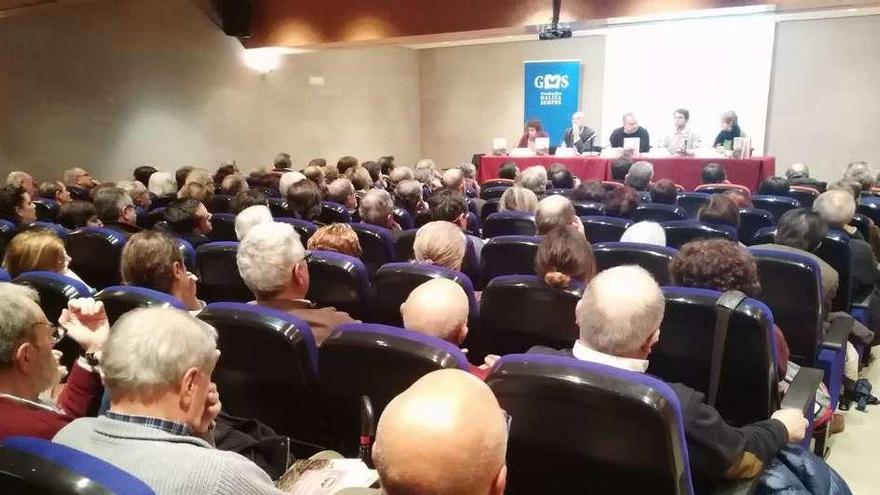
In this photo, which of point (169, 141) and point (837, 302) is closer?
point (837, 302)

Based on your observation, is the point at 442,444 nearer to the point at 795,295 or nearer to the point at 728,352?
the point at 728,352

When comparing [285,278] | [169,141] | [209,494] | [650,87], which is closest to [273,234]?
[285,278]

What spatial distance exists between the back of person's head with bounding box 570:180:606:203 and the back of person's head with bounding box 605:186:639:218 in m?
0.33

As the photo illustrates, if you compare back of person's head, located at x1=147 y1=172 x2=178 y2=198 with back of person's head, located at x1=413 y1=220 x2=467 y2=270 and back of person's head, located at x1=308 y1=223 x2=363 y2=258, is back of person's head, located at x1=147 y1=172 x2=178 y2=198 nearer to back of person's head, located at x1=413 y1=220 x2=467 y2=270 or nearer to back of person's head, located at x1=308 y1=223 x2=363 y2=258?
back of person's head, located at x1=308 y1=223 x2=363 y2=258

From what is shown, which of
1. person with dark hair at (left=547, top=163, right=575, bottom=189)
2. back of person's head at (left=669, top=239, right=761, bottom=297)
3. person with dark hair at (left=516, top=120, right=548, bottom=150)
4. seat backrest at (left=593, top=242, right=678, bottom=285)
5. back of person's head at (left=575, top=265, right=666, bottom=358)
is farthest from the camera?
person with dark hair at (left=516, top=120, right=548, bottom=150)

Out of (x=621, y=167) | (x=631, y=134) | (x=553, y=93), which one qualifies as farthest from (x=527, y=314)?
(x=553, y=93)

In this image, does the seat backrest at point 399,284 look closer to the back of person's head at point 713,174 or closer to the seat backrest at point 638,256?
the seat backrest at point 638,256

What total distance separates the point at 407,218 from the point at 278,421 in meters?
2.84

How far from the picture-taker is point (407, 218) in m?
4.84

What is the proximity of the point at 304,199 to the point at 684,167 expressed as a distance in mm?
5344

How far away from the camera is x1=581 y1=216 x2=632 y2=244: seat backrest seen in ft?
13.4

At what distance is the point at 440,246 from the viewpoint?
3047 mm

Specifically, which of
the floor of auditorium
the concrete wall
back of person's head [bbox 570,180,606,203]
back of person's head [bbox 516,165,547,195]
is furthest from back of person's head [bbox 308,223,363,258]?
the concrete wall

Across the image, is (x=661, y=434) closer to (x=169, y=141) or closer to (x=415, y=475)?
(x=415, y=475)
